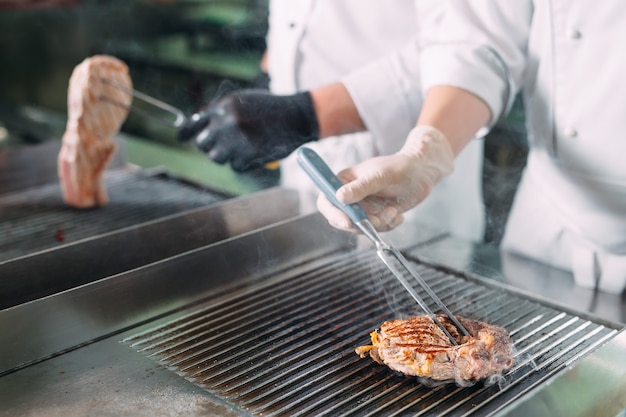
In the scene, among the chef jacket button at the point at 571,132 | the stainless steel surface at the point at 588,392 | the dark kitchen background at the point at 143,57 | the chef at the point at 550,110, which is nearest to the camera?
the stainless steel surface at the point at 588,392

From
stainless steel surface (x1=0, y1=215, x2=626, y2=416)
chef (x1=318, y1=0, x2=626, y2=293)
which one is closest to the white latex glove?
chef (x1=318, y1=0, x2=626, y2=293)

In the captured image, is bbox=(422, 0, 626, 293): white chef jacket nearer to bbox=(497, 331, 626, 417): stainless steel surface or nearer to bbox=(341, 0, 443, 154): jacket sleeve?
bbox=(341, 0, 443, 154): jacket sleeve

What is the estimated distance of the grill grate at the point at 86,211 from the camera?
1.97 meters

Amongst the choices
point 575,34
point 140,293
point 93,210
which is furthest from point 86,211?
point 575,34

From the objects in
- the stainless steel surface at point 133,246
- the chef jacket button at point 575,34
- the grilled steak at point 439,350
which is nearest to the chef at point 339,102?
the stainless steel surface at point 133,246

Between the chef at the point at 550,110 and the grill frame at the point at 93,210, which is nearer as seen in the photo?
the chef at the point at 550,110

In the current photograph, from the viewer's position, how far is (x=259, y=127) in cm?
185

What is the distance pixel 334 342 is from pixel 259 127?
737 millimetres

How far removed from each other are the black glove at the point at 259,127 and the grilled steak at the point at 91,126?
489 millimetres

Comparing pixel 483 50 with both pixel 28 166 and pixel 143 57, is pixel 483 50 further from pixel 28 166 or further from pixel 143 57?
pixel 143 57

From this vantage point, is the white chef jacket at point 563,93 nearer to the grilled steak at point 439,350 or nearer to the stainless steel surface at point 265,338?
the stainless steel surface at point 265,338

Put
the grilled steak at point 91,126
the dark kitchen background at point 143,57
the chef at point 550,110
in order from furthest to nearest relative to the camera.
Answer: the dark kitchen background at point 143,57, the grilled steak at point 91,126, the chef at point 550,110

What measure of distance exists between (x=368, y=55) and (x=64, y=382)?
1.37 metres

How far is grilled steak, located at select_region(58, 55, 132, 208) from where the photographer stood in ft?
7.09
